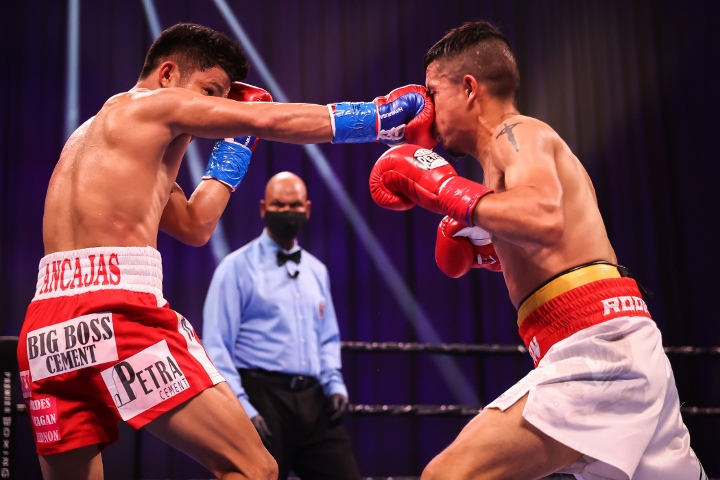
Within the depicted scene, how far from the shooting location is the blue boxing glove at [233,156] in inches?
87.5

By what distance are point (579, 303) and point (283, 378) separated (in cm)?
190

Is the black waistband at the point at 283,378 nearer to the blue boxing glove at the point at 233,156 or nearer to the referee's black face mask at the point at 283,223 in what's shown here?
the referee's black face mask at the point at 283,223

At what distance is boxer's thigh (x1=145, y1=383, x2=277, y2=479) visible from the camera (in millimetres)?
1616

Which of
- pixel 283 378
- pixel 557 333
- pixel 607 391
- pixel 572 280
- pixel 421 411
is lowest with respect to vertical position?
pixel 421 411

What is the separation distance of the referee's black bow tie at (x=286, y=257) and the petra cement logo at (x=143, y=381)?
193 centimetres

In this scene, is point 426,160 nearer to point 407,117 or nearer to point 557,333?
point 407,117

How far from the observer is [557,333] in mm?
1665

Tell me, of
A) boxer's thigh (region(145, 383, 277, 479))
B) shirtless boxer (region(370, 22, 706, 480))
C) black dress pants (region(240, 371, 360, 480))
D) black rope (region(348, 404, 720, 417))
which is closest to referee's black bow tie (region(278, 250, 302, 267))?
black dress pants (region(240, 371, 360, 480))

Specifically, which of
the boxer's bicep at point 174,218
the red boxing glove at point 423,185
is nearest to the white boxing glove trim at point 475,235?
the red boxing glove at point 423,185

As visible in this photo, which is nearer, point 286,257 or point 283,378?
point 283,378

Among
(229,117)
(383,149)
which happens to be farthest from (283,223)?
(229,117)

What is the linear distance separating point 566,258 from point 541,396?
1.16 ft

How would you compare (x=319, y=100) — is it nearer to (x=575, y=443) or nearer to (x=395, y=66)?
(x=395, y=66)

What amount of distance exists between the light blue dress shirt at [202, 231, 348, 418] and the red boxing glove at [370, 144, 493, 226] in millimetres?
1538
